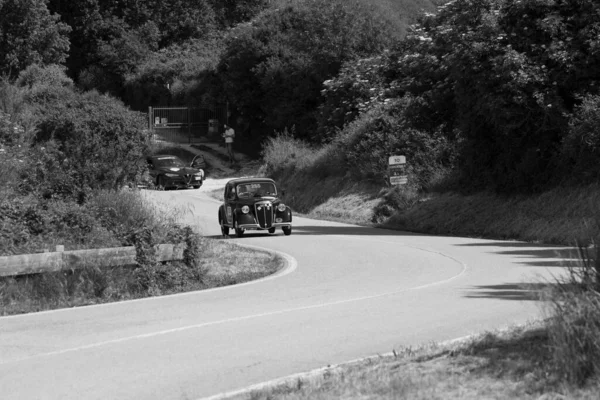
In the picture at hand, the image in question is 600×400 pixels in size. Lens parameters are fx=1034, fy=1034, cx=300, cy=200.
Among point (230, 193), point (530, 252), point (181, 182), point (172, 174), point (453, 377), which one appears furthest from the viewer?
point (181, 182)

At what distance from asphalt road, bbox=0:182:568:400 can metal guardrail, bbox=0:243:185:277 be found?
4.08 ft

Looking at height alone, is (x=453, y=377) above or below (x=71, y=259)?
below

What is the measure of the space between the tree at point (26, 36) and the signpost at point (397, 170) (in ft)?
103

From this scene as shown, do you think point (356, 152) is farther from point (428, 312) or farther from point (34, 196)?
point (428, 312)

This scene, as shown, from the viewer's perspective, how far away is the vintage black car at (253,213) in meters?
29.2

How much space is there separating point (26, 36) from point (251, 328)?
54.1 m

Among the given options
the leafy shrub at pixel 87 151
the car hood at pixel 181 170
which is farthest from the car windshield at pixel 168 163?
the leafy shrub at pixel 87 151

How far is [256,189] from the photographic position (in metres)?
30.4

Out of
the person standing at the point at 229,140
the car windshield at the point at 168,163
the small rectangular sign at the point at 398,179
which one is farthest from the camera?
the person standing at the point at 229,140

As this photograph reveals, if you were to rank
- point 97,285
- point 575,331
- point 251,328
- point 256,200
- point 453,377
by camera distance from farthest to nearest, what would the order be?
1. point 256,200
2. point 97,285
3. point 251,328
4. point 453,377
5. point 575,331

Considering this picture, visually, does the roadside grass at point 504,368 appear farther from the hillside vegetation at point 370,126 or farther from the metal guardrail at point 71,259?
the metal guardrail at point 71,259

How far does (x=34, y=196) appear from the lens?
20.0 meters

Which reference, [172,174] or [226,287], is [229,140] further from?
[226,287]

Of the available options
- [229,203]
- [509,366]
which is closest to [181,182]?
[229,203]
